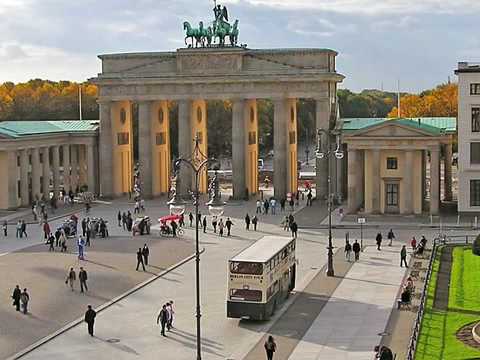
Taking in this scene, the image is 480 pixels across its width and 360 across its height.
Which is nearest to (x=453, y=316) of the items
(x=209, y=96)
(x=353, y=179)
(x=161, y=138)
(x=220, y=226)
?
(x=220, y=226)

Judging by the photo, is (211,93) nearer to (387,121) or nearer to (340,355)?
(387,121)

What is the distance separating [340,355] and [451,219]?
141 feet

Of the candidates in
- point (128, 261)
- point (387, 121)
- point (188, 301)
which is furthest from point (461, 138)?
point (188, 301)

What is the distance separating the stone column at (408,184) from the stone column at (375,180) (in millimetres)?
2054

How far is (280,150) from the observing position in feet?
302

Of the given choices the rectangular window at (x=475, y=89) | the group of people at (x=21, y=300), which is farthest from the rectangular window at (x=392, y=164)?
the group of people at (x=21, y=300)

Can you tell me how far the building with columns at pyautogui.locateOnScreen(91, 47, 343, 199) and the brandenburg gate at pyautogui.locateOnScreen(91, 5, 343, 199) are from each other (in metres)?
0.10

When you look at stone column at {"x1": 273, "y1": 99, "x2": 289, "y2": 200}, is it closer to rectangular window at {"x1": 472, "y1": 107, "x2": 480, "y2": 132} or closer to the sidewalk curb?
rectangular window at {"x1": 472, "y1": 107, "x2": 480, "y2": 132}

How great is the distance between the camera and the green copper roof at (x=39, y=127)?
88312mm

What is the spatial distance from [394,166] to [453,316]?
3818cm

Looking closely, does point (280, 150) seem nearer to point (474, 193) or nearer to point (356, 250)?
point (474, 193)

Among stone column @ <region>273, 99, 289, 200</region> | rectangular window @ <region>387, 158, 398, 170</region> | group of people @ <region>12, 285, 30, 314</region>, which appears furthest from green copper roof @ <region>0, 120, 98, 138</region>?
group of people @ <region>12, 285, 30, 314</region>

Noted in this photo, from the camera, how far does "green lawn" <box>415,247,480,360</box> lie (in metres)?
33.4

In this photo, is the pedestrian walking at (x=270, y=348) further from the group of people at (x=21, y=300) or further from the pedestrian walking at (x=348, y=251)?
the pedestrian walking at (x=348, y=251)
